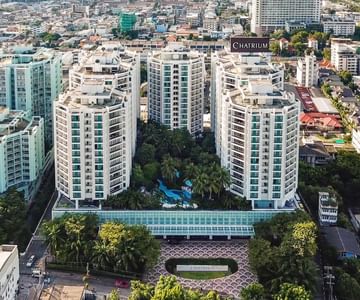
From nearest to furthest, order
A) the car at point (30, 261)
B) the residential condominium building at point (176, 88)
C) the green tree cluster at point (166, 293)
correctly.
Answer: the green tree cluster at point (166, 293)
the car at point (30, 261)
the residential condominium building at point (176, 88)

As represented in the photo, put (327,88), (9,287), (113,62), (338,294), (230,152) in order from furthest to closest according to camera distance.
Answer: (327,88) → (113,62) → (230,152) → (338,294) → (9,287)

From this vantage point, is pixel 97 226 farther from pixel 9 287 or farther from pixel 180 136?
pixel 180 136

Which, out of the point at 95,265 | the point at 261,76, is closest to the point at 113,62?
the point at 261,76

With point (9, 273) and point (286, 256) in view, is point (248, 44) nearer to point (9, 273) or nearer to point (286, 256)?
point (286, 256)

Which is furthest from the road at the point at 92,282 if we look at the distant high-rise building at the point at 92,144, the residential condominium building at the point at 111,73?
the residential condominium building at the point at 111,73

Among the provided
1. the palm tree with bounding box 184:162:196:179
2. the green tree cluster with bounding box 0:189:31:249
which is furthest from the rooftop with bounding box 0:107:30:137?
the palm tree with bounding box 184:162:196:179

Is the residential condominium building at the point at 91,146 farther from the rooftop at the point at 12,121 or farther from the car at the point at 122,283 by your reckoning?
the car at the point at 122,283

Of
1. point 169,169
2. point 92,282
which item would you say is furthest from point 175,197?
point 92,282

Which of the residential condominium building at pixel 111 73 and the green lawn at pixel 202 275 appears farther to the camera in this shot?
the residential condominium building at pixel 111 73
